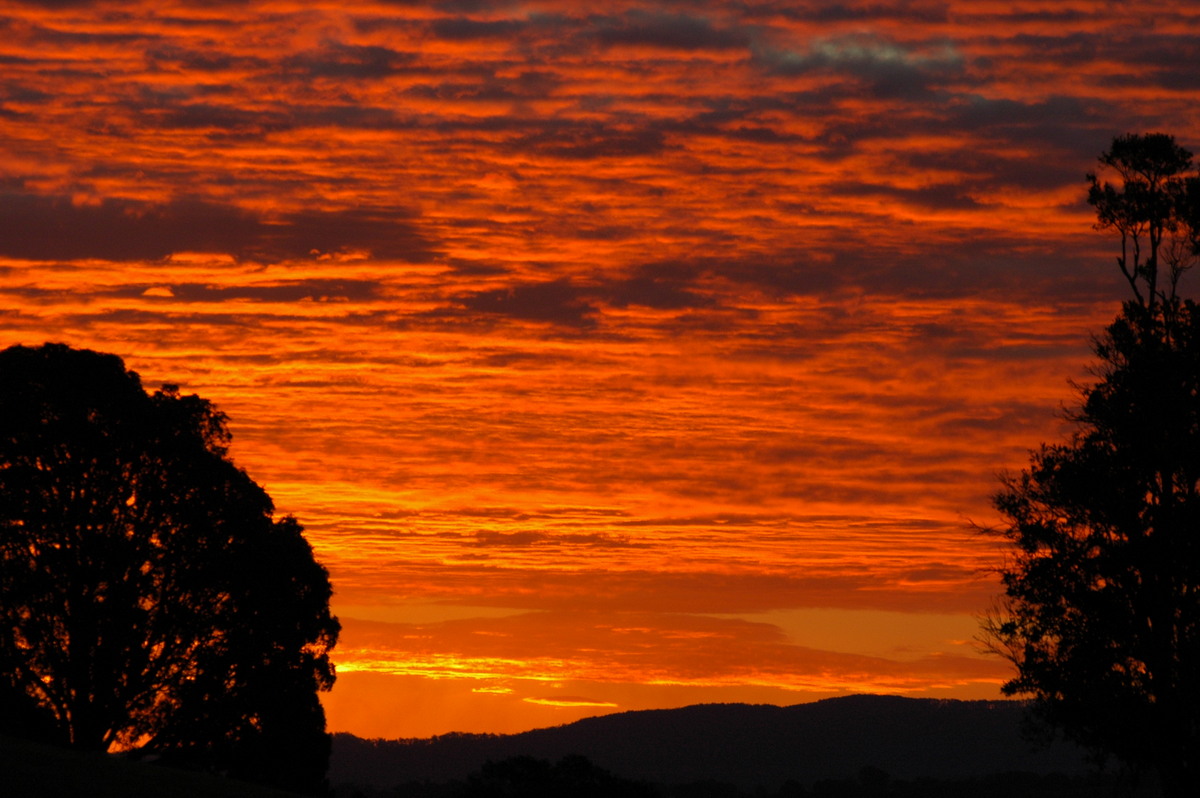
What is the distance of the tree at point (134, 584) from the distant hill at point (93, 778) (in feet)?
23.2

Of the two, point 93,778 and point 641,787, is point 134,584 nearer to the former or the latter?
point 93,778

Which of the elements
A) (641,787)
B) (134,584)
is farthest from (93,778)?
(641,787)

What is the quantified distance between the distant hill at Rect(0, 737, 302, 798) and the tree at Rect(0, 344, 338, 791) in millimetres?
7066

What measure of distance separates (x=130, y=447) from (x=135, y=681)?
773 cm

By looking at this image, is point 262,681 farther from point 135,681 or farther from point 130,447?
point 130,447

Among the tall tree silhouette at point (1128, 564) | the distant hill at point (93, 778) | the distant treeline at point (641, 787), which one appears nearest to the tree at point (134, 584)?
the distant hill at point (93, 778)

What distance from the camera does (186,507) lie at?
48.3 m

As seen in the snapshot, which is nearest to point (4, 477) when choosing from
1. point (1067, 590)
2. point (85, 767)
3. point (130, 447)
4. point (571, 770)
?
point (130, 447)

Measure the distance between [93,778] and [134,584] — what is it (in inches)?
547

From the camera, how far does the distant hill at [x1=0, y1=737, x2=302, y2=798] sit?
32.5 metres

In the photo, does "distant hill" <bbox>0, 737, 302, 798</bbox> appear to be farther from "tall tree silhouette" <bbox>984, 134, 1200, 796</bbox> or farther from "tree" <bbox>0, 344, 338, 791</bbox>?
"tall tree silhouette" <bbox>984, 134, 1200, 796</bbox>

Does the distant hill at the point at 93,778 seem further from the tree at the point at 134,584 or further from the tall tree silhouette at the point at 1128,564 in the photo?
the tall tree silhouette at the point at 1128,564

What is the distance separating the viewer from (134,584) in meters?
47.7

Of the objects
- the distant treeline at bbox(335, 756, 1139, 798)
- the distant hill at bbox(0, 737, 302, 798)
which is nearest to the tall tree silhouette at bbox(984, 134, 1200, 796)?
the distant treeline at bbox(335, 756, 1139, 798)
